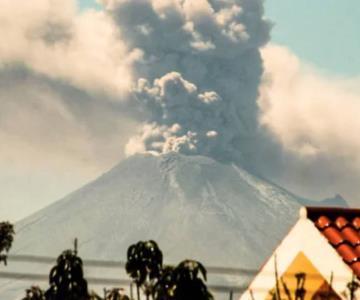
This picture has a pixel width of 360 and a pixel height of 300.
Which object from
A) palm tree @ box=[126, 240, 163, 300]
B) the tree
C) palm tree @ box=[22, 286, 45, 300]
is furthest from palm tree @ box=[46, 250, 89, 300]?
the tree

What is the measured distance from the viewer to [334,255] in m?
9.31

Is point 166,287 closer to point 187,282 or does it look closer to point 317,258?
point 187,282

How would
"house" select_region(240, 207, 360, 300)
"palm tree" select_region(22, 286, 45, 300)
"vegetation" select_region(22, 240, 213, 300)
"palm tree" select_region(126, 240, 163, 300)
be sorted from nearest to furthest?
1. "house" select_region(240, 207, 360, 300)
2. "vegetation" select_region(22, 240, 213, 300)
3. "palm tree" select_region(126, 240, 163, 300)
4. "palm tree" select_region(22, 286, 45, 300)

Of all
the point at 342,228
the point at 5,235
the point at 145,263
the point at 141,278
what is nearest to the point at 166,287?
the point at 342,228

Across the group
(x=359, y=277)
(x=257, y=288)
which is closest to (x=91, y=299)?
(x=257, y=288)

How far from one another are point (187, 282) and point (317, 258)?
460 cm

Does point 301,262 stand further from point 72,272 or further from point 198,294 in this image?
point 72,272

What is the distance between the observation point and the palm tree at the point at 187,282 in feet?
43.7

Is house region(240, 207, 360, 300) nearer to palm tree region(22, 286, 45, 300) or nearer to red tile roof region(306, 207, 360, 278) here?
red tile roof region(306, 207, 360, 278)

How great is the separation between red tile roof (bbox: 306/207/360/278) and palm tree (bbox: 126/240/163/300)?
1042cm

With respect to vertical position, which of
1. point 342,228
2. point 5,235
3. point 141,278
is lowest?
point 342,228

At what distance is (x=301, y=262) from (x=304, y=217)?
42 centimetres

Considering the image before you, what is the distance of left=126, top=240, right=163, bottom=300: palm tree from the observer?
69.9 ft

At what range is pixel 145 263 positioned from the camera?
26234 mm
